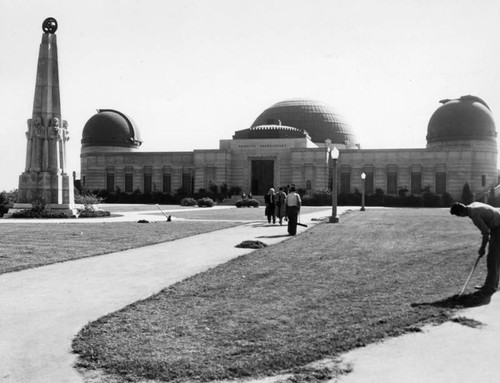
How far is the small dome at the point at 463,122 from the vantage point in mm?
76000

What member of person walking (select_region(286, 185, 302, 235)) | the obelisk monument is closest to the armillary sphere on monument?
the obelisk monument

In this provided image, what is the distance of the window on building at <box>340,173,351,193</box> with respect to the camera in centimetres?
7694

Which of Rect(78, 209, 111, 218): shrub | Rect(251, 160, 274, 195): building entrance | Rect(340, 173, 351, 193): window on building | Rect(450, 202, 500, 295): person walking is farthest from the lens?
Rect(251, 160, 274, 195): building entrance

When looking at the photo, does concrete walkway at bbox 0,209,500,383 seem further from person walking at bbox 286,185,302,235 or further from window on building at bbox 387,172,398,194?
window on building at bbox 387,172,398,194

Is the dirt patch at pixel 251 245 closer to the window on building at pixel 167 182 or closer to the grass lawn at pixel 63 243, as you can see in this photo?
the grass lawn at pixel 63 243

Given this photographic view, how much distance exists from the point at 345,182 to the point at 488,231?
69699 mm

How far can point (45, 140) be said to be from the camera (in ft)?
103

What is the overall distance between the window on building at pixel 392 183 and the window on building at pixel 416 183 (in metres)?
2.18

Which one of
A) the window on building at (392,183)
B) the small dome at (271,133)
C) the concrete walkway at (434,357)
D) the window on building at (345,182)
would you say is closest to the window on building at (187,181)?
the small dome at (271,133)

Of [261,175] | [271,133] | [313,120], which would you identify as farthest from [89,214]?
[313,120]

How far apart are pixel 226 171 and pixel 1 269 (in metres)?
68.3

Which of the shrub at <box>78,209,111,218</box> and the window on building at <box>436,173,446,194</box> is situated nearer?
the shrub at <box>78,209,111,218</box>

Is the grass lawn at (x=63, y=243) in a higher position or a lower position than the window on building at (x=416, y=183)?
lower

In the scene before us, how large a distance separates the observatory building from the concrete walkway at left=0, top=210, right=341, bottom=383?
60244 millimetres
